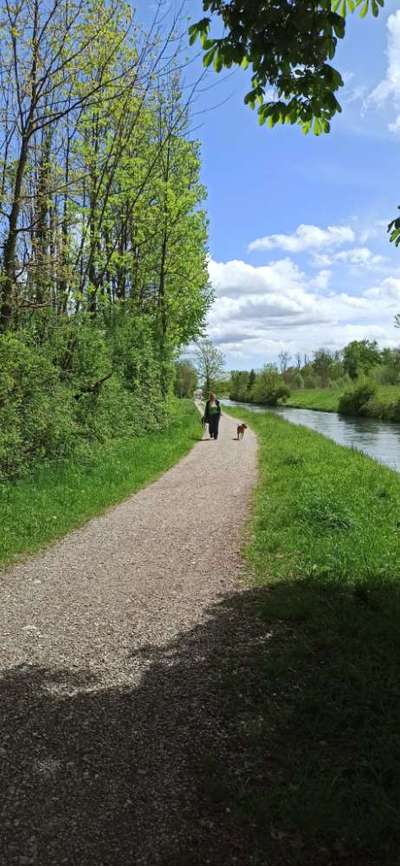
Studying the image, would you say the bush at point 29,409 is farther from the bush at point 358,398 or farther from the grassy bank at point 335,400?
the bush at point 358,398

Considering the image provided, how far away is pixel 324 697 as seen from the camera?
146 inches

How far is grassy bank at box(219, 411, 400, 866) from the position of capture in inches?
105

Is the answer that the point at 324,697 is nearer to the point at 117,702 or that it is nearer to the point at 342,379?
the point at 117,702

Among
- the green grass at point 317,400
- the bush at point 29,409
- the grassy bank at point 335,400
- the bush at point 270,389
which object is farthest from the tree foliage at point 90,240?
the bush at point 270,389

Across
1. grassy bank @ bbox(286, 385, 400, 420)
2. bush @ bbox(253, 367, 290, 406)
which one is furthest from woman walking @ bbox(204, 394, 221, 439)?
bush @ bbox(253, 367, 290, 406)

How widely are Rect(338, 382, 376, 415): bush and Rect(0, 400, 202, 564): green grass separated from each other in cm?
3623

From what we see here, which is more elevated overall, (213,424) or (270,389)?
(270,389)

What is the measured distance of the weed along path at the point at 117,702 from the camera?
2.68m

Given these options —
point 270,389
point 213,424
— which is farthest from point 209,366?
point 213,424

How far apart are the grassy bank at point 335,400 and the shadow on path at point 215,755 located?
1650 inches

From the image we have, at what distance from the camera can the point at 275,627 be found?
5004mm

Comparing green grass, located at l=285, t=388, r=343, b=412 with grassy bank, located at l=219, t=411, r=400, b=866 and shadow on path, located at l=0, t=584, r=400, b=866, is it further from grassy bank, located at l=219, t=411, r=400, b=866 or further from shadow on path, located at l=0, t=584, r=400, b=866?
shadow on path, located at l=0, t=584, r=400, b=866

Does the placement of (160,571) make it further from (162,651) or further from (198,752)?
(198,752)

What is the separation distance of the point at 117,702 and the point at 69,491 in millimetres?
6720
